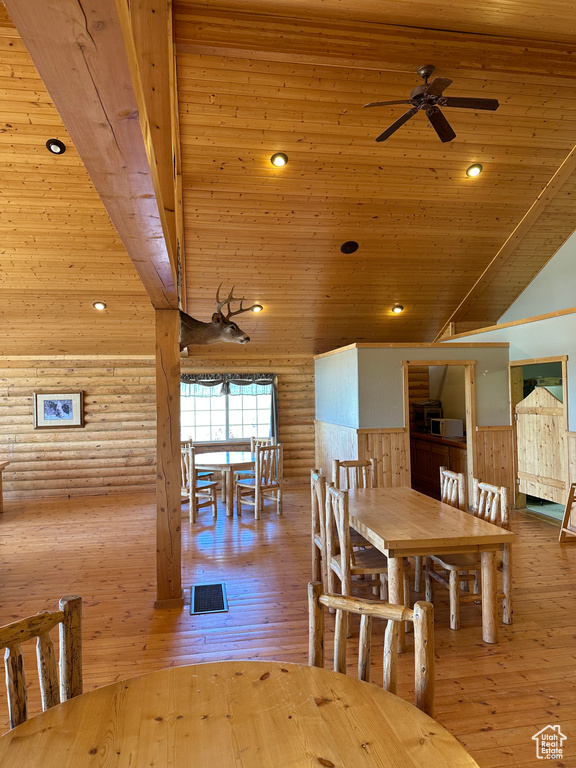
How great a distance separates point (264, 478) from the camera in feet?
23.0

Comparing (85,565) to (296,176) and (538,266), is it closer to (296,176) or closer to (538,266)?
(296,176)

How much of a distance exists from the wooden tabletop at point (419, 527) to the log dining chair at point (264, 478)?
8.91 ft

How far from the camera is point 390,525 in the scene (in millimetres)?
3436

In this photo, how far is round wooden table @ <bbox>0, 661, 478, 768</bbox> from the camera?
1203 millimetres

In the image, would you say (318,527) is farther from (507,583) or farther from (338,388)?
(338,388)

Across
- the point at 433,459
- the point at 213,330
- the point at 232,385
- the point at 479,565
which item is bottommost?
the point at 479,565

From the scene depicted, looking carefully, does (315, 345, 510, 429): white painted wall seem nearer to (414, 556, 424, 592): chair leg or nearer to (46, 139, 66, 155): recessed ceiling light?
(414, 556, 424, 592): chair leg

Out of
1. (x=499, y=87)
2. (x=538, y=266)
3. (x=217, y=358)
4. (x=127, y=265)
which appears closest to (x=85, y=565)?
(x=127, y=265)

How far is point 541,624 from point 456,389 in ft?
18.8

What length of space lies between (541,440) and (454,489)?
3.02m

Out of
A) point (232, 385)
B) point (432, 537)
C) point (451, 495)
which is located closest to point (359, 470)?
point (451, 495)

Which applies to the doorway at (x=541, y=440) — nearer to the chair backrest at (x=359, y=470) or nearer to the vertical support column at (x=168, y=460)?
the chair backrest at (x=359, y=470)

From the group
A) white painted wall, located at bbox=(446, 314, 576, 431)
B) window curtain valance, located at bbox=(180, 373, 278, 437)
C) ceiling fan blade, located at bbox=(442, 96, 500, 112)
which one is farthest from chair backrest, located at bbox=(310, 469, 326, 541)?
window curtain valance, located at bbox=(180, 373, 278, 437)

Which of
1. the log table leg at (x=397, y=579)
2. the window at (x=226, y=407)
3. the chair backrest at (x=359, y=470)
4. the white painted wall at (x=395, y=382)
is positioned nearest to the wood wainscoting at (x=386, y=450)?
the white painted wall at (x=395, y=382)
